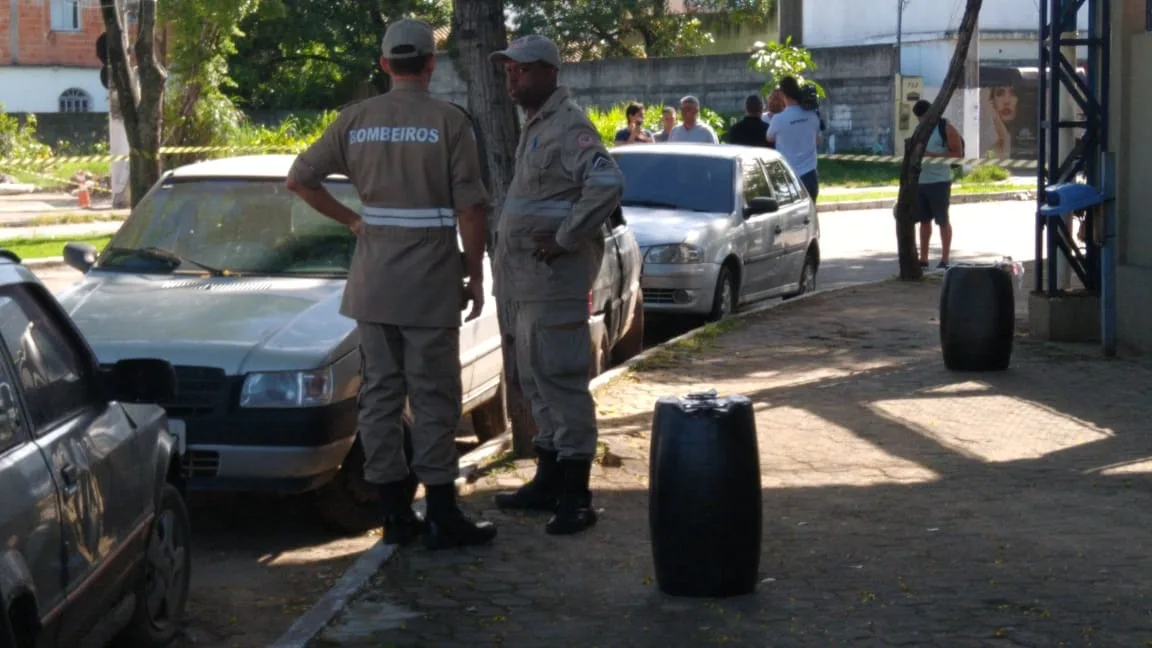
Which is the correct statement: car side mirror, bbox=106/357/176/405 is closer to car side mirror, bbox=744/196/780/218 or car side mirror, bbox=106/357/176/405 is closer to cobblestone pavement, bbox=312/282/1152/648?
cobblestone pavement, bbox=312/282/1152/648

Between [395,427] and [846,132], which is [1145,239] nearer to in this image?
[395,427]

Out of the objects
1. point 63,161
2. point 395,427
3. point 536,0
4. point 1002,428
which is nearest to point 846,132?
point 536,0

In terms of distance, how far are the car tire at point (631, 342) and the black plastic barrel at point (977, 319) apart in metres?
2.07

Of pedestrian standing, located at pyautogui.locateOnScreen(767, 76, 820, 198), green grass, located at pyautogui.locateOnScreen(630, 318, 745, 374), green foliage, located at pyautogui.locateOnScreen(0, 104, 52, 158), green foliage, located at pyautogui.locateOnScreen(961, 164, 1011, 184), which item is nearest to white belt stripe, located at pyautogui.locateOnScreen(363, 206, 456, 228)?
green grass, located at pyautogui.locateOnScreen(630, 318, 745, 374)

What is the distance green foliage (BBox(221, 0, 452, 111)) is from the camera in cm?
4500

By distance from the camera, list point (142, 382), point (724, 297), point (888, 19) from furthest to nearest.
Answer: point (888, 19), point (724, 297), point (142, 382)

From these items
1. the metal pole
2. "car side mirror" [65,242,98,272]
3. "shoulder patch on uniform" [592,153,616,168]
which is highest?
the metal pole

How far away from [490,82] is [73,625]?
157 inches

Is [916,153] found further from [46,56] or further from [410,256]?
[46,56]

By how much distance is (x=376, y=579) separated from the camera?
20.8 ft

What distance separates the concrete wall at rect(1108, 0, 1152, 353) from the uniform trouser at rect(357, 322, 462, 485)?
22.1 feet

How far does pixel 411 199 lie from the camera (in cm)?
654

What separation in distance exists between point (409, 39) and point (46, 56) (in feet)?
169

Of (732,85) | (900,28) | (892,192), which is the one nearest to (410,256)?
(892,192)
